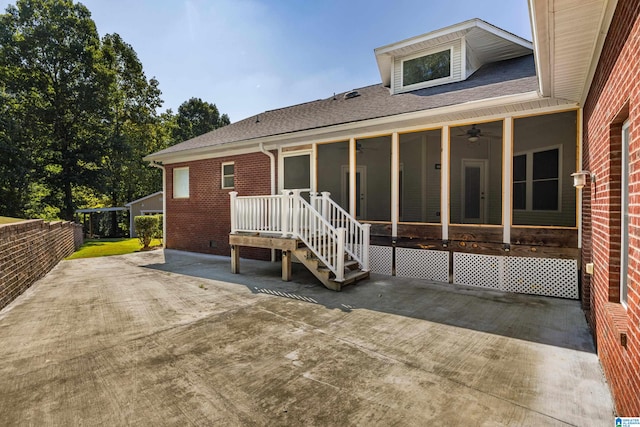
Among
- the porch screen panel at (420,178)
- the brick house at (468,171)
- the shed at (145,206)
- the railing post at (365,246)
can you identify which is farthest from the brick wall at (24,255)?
the shed at (145,206)

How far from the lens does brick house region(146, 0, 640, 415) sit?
2.91 metres

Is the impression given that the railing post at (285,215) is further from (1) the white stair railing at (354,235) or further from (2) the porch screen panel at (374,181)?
(2) the porch screen panel at (374,181)

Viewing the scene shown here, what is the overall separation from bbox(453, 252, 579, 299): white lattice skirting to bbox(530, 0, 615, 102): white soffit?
124 inches

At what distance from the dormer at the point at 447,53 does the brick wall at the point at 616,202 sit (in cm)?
514

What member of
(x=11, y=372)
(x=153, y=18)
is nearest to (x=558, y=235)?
(x=11, y=372)

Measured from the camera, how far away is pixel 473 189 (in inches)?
372

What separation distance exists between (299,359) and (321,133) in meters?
5.83

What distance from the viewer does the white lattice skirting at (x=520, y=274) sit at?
5543mm

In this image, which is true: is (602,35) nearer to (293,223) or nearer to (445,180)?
(445,180)

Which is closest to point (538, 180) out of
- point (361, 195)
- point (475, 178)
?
point (475, 178)

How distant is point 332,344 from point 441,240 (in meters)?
3.99

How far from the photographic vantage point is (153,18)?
A: 11156 mm

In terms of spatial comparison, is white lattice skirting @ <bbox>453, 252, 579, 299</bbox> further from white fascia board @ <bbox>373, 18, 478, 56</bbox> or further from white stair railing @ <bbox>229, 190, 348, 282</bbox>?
white fascia board @ <bbox>373, 18, 478, 56</bbox>

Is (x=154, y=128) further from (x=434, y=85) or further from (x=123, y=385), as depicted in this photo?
(x=123, y=385)
